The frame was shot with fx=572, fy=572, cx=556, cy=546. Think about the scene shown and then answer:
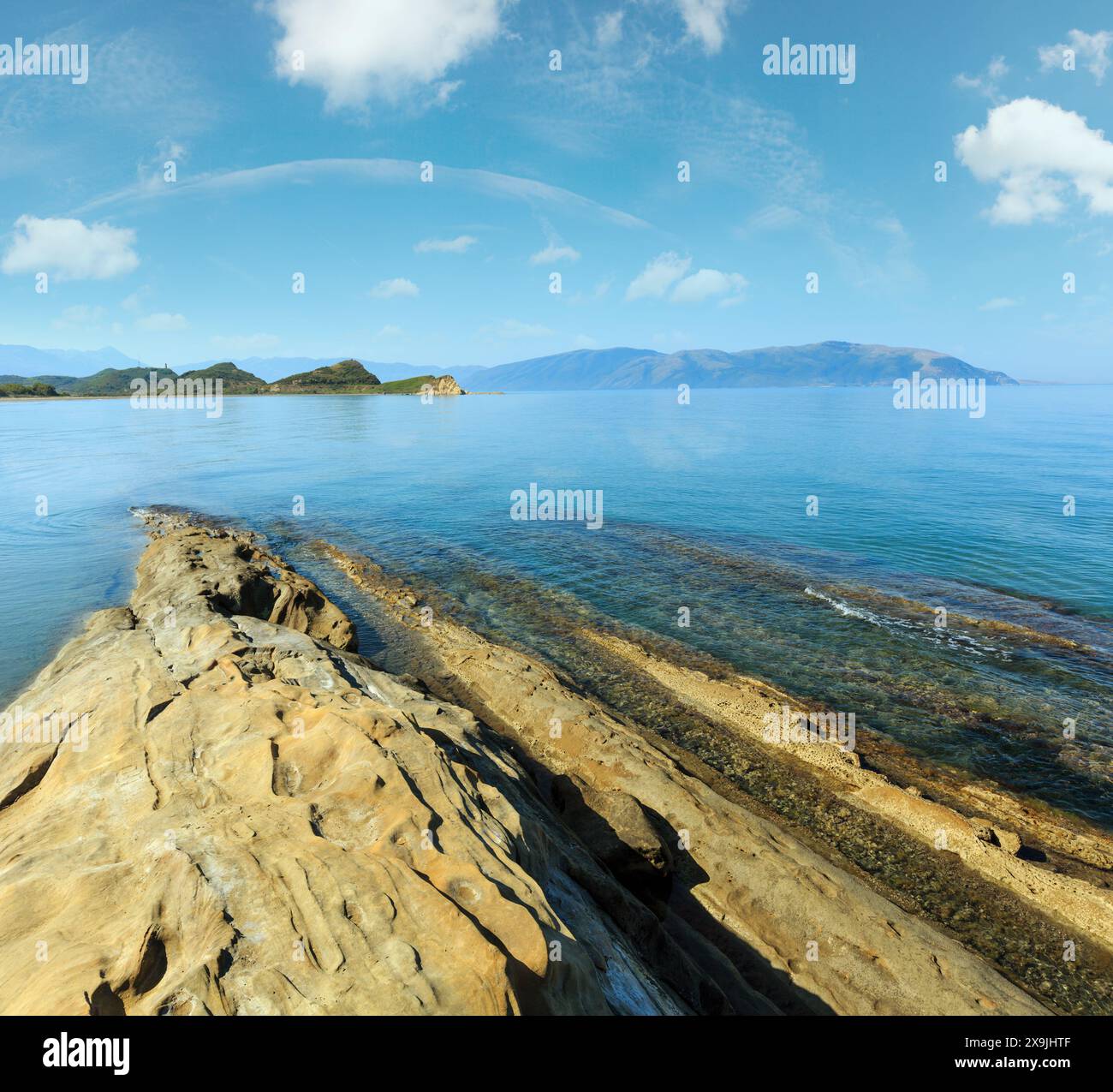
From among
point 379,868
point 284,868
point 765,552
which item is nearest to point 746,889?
point 379,868

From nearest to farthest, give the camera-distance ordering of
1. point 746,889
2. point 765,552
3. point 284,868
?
point 284,868 → point 746,889 → point 765,552

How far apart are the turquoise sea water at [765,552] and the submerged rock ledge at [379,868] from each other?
29.0 ft

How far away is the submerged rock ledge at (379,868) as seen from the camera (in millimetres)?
6691

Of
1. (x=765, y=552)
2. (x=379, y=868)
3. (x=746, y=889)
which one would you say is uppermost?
(x=765, y=552)

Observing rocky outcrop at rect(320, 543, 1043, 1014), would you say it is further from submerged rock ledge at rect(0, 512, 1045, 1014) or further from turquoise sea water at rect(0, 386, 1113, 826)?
turquoise sea water at rect(0, 386, 1113, 826)

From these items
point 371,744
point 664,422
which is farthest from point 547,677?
point 664,422

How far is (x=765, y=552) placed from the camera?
3947 cm

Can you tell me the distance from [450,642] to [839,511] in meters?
39.1

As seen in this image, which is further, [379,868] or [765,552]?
[765,552]

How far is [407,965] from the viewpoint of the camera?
6.58 metres

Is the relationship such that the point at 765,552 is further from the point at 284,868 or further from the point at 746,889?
the point at 284,868

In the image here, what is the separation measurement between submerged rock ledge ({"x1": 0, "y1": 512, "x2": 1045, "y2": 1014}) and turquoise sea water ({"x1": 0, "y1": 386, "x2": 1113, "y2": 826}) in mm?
8841

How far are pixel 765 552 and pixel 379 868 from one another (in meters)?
35.9

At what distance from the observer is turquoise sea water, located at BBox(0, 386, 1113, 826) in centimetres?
2183
